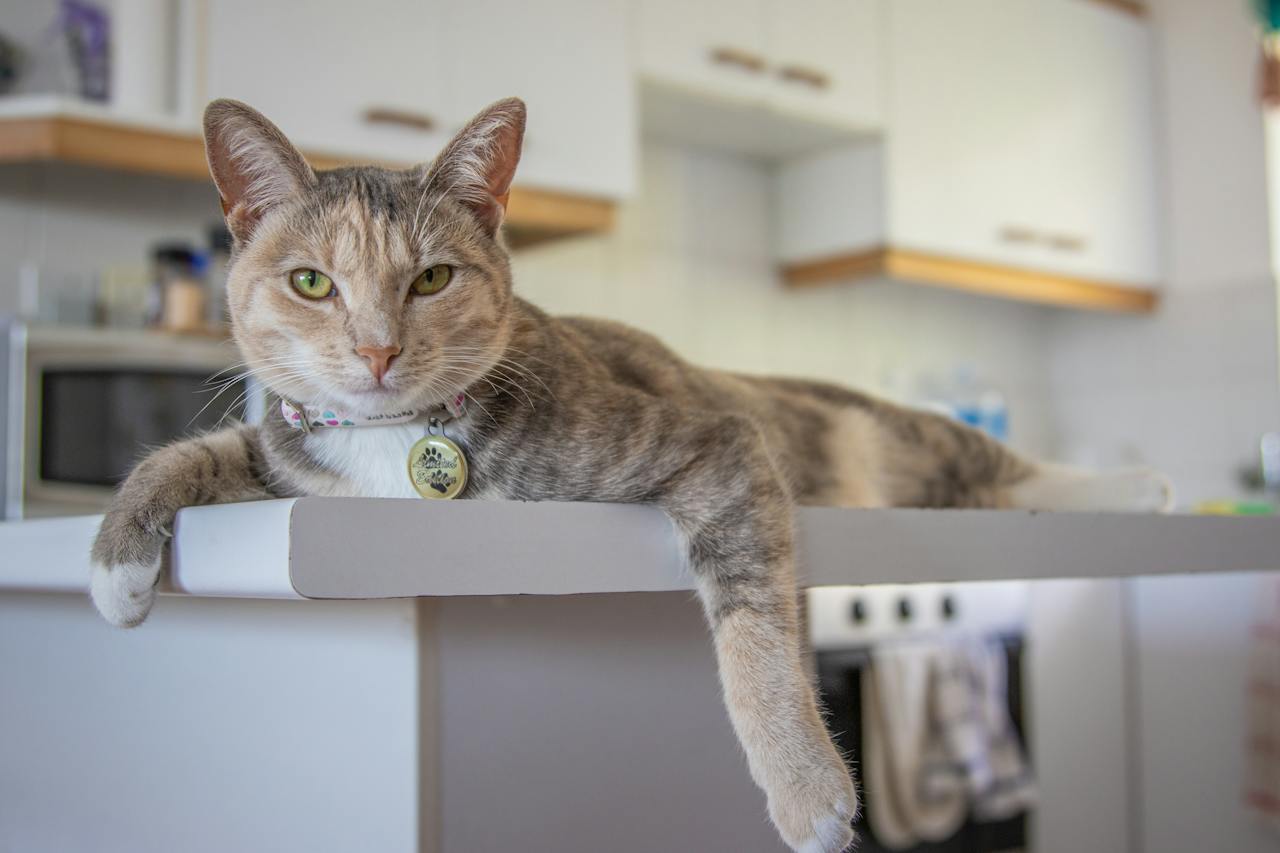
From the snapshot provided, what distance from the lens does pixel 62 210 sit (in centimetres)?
210

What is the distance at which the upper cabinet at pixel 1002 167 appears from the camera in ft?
9.09

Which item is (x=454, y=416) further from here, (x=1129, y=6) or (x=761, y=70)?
(x=1129, y=6)

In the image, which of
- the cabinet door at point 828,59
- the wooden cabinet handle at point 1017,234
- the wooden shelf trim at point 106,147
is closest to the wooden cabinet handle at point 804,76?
the cabinet door at point 828,59

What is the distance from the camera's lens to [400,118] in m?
2.04

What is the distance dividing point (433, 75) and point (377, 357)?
150 centimetres

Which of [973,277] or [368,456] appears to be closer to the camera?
[368,456]

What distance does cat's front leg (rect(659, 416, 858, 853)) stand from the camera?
0.72m

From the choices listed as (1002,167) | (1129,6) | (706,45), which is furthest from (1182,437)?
(706,45)

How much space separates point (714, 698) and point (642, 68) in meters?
1.80

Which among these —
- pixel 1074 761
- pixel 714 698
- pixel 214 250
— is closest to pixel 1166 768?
pixel 1074 761

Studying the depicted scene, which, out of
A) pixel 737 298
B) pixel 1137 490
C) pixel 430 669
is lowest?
pixel 430 669

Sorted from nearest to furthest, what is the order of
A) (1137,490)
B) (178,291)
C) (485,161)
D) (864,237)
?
(485,161), (1137,490), (178,291), (864,237)

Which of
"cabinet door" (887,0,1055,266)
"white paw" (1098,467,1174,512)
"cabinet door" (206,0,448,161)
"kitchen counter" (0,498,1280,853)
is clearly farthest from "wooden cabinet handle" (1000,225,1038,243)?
"kitchen counter" (0,498,1280,853)

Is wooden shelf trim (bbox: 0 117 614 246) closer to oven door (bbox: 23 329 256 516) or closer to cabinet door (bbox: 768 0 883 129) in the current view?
oven door (bbox: 23 329 256 516)
